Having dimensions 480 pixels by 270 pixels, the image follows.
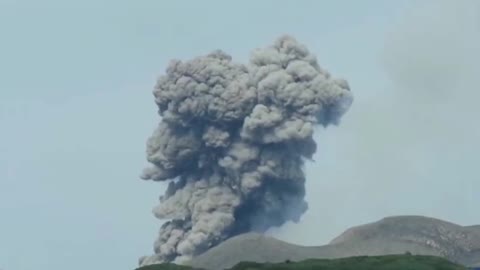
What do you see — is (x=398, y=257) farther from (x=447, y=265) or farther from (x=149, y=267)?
(x=149, y=267)

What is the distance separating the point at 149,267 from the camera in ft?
364

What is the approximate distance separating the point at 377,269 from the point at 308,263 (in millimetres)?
8149

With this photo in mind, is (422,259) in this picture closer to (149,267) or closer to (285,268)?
(285,268)

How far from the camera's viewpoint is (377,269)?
103 metres

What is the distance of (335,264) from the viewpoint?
350 ft

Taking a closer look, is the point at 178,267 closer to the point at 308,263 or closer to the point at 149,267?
the point at 149,267

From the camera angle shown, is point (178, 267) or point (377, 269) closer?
point (377, 269)

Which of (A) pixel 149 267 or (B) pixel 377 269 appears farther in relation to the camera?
(A) pixel 149 267

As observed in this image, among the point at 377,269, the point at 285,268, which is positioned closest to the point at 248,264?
the point at 285,268

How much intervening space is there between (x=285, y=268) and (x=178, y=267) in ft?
37.3

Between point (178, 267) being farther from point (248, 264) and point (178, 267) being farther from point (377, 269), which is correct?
point (377, 269)

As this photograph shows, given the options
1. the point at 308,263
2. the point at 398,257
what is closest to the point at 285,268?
the point at 308,263

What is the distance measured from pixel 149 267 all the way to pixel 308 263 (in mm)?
15549

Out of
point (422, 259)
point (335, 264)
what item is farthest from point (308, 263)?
point (422, 259)
